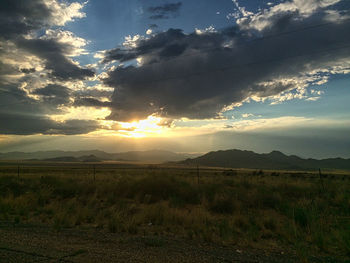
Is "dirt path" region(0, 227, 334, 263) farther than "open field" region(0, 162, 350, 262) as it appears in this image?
No

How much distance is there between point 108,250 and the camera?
760cm

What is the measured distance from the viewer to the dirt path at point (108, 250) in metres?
6.83

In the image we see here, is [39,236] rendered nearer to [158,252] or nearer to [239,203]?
[158,252]

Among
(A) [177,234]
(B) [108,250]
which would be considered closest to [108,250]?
(B) [108,250]

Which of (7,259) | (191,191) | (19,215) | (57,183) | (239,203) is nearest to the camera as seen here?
(7,259)

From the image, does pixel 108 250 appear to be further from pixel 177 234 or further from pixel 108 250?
pixel 177 234

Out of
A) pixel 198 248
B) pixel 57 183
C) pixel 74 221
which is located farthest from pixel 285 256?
pixel 57 183

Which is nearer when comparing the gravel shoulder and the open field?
the gravel shoulder

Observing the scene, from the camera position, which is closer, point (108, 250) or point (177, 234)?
point (108, 250)

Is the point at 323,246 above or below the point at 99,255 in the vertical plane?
below

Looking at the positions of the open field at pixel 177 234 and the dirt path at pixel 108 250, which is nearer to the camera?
the dirt path at pixel 108 250

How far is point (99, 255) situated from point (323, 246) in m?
7.73

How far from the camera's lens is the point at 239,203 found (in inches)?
622

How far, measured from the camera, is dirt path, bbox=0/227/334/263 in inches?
269
